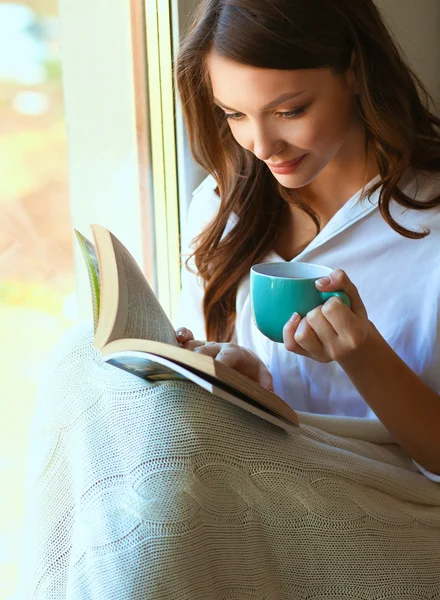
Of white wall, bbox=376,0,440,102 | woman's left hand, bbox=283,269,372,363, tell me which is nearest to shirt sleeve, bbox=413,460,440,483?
woman's left hand, bbox=283,269,372,363

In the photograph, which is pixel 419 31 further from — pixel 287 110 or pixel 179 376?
pixel 179 376

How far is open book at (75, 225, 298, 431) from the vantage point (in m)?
0.77

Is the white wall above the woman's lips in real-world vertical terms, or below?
above

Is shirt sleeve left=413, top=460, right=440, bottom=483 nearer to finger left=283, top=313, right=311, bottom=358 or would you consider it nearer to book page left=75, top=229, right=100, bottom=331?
finger left=283, top=313, right=311, bottom=358

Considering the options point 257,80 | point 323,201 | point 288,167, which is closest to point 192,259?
point 323,201

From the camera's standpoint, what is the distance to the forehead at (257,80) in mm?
1048

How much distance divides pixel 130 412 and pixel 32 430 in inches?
9.3

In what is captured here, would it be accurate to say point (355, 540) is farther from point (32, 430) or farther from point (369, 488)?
point (32, 430)

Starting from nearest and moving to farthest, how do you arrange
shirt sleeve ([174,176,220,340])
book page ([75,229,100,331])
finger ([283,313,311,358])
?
book page ([75,229,100,331]), finger ([283,313,311,358]), shirt sleeve ([174,176,220,340])

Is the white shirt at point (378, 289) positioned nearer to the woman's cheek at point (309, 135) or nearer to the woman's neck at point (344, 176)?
the woman's neck at point (344, 176)

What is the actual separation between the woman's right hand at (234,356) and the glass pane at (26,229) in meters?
0.43

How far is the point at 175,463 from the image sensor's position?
2.75ft

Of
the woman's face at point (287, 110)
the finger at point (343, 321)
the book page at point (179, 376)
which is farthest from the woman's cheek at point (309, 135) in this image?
the book page at point (179, 376)

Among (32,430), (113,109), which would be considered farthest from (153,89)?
(32,430)
